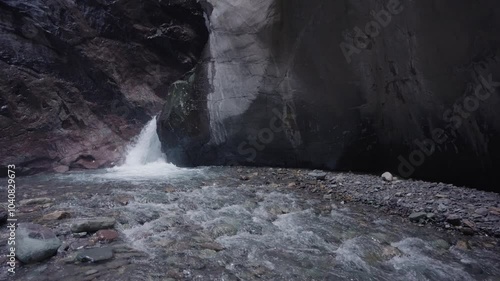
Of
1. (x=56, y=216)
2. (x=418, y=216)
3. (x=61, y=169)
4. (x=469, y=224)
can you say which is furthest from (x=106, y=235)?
(x=61, y=169)

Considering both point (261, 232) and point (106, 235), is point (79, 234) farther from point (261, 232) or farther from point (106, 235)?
point (261, 232)

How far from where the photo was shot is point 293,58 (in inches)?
334

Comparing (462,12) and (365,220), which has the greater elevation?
(462,12)

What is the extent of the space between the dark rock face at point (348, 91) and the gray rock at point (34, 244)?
21.1 ft

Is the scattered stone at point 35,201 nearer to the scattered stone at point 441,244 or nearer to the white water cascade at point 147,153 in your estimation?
the white water cascade at point 147,153

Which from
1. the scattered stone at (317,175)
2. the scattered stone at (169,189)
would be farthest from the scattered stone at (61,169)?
the scattered stone at (317,175)

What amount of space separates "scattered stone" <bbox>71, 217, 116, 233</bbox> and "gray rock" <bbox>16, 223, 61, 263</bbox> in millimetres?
381

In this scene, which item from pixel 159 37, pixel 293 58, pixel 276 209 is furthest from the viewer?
pixel 159 37

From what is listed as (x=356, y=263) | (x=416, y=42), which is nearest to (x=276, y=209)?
(x=356, y=263)

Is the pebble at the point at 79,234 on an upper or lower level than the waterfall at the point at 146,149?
lower

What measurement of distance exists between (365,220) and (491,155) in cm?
288

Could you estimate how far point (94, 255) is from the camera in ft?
10.9

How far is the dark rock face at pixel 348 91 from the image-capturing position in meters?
5.59

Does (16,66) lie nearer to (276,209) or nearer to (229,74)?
(229,74)
